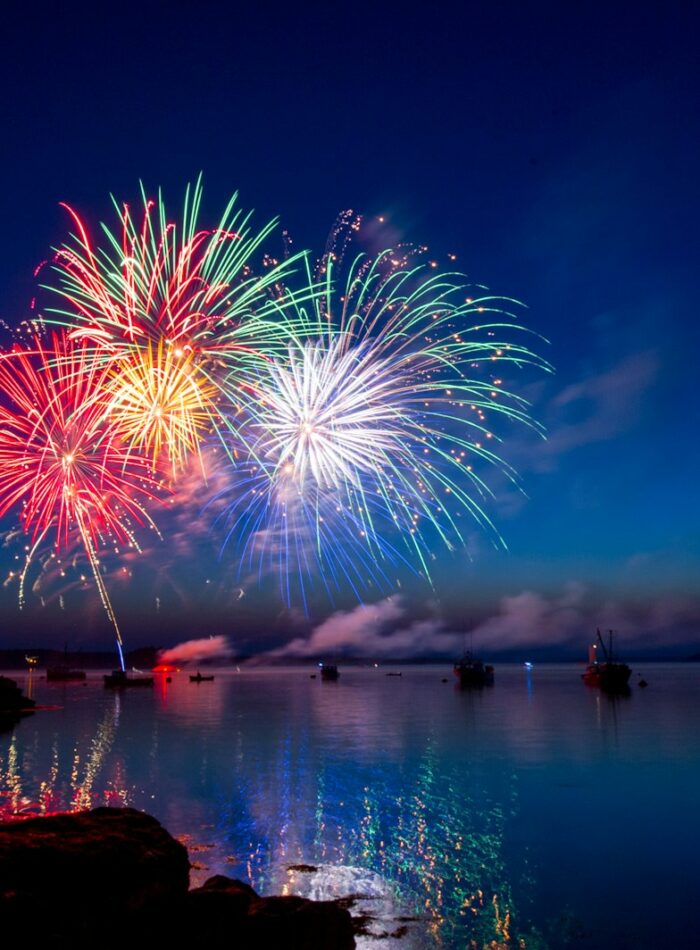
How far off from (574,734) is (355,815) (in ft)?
145

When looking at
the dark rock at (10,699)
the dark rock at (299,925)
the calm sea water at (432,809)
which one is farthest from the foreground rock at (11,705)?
the dark rock at (299,925)

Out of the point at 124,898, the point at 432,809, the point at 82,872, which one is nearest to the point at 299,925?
the point at 124,898

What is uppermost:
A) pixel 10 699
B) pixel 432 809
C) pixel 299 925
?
pixel 299 925

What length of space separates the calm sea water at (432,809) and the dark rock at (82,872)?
7.20 m

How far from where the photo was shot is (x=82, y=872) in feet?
44.1

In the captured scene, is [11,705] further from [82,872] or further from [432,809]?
[82,872]

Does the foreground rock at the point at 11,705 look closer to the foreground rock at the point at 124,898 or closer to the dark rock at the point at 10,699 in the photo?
the dark rock at the point at 10,699

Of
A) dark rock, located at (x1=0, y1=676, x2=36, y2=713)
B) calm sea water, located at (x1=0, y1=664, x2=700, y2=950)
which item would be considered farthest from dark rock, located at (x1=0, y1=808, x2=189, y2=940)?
dark rock, located at (x1=0, y1=676, x2=36, y2=713)

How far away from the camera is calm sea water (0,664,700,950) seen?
23.0 m

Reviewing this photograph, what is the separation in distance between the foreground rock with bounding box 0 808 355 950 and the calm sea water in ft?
14.6

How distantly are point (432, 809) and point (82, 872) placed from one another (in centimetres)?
2879

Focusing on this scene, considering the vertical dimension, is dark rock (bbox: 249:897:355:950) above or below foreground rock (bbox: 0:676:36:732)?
above

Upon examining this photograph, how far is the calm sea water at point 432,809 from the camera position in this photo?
75.4 feet

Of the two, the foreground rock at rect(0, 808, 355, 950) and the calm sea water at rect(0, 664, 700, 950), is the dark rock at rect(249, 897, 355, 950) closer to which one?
the foreground rock at rect(0, 808, 355, 950)
